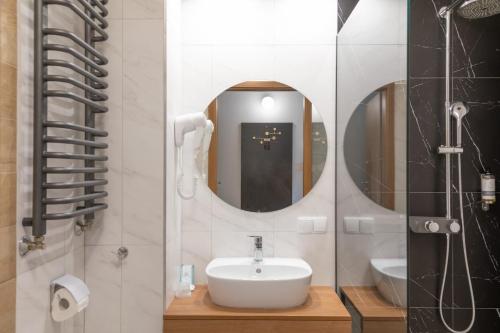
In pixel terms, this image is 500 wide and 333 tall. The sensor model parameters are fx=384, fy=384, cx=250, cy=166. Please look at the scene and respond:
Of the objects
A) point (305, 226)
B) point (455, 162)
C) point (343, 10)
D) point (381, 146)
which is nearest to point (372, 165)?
point (381, 146)

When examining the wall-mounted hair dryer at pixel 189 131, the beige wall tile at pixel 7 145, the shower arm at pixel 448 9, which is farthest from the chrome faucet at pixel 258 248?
the shower arm at pixel 448 9

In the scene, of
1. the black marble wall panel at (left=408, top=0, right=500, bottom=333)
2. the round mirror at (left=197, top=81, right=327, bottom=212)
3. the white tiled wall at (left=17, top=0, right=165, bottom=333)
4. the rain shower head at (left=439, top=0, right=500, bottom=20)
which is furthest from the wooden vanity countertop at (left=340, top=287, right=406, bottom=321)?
the rain shower head at (left=439, top=0, right=500, bottom=20)

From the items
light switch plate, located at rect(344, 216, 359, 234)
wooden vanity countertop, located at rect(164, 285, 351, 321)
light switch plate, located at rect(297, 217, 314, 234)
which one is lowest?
wooden vanity countertop, located at rect(164, 285, 351, 321)

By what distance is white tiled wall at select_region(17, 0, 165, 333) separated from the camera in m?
1.71

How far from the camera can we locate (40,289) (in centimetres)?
131

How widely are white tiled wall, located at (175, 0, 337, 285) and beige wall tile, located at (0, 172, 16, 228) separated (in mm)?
1119

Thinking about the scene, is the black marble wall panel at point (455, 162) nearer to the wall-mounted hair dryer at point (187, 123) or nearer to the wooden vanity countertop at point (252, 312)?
the wooden vanity countertop at point (252, 312)

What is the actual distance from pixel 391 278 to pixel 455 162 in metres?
0.66

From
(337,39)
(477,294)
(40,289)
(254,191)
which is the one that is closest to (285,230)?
(254,191)

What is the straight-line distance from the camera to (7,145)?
3.62ft

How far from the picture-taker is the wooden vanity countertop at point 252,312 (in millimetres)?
1701

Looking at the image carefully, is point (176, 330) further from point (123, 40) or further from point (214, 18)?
point (214, 18)

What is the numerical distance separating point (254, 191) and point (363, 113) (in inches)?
30.2

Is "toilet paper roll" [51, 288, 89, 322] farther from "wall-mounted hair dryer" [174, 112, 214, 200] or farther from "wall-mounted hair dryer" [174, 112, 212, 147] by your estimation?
"wall-mounted hair dryer" [174, 112, 212, 147]
